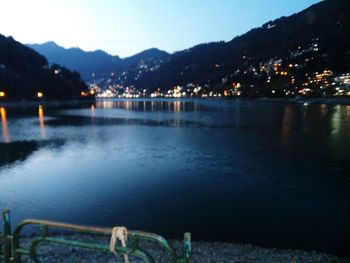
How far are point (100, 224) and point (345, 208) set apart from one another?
1287 cm

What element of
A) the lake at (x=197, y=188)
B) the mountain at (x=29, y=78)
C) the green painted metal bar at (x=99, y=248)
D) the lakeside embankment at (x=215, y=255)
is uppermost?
the mountain at (x=29, y=78)

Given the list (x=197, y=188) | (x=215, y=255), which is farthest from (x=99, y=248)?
(x=197, y=188)

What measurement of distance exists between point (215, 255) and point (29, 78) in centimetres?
16140

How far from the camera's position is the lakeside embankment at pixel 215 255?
10156 mm

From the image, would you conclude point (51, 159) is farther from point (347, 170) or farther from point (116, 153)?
point (347, 170)

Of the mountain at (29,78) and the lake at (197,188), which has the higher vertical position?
the mountain at (29,78)

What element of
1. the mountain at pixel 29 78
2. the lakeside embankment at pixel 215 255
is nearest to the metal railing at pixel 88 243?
the lakeside embankment at pixel 215 255

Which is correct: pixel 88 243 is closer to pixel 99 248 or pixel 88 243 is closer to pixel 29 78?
pixel 99 248

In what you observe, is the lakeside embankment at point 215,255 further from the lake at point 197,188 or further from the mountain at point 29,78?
the mountain at point 29,78

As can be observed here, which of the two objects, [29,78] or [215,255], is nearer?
[215,255]

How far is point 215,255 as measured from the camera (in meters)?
11.0

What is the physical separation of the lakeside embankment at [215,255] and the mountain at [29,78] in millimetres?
140318

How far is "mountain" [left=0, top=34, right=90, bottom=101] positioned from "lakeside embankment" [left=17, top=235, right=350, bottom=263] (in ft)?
Answer: 460

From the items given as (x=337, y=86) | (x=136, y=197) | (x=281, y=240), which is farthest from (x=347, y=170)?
(x=337, y=86)
